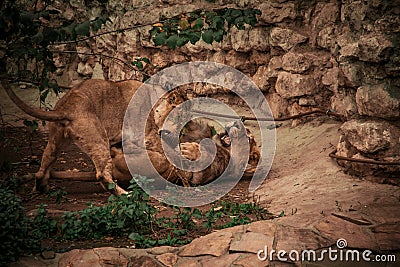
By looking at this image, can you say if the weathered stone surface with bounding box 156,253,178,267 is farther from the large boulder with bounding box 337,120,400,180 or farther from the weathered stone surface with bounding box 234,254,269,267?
the large boulder with bounding box 337,120,400,180

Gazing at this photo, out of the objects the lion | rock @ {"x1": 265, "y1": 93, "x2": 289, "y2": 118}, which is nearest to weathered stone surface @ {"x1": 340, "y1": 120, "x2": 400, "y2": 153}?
the lion

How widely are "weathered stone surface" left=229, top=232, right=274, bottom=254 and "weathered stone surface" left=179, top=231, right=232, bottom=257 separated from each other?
0.07 metres

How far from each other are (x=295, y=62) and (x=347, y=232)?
12.7 feet

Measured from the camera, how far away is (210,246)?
4371 mm

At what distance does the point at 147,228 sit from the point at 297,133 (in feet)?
11.0

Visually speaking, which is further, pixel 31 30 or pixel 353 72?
pixel 353 72

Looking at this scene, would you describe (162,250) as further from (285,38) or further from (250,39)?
Answer: (250,39)

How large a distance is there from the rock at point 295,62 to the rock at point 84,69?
4.51 meters

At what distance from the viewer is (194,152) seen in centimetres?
727

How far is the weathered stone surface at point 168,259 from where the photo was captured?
4.27m

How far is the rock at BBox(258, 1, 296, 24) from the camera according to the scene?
25.8ft

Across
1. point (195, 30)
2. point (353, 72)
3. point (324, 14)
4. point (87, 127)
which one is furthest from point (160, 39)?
point (324, 14)

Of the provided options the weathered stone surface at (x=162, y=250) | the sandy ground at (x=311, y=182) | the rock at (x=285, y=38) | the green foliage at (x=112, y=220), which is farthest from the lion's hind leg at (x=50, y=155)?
the rock at (x=285, y=38)

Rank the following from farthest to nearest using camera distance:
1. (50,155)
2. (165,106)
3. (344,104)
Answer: (165,106)
(344,104)
(50,155)
